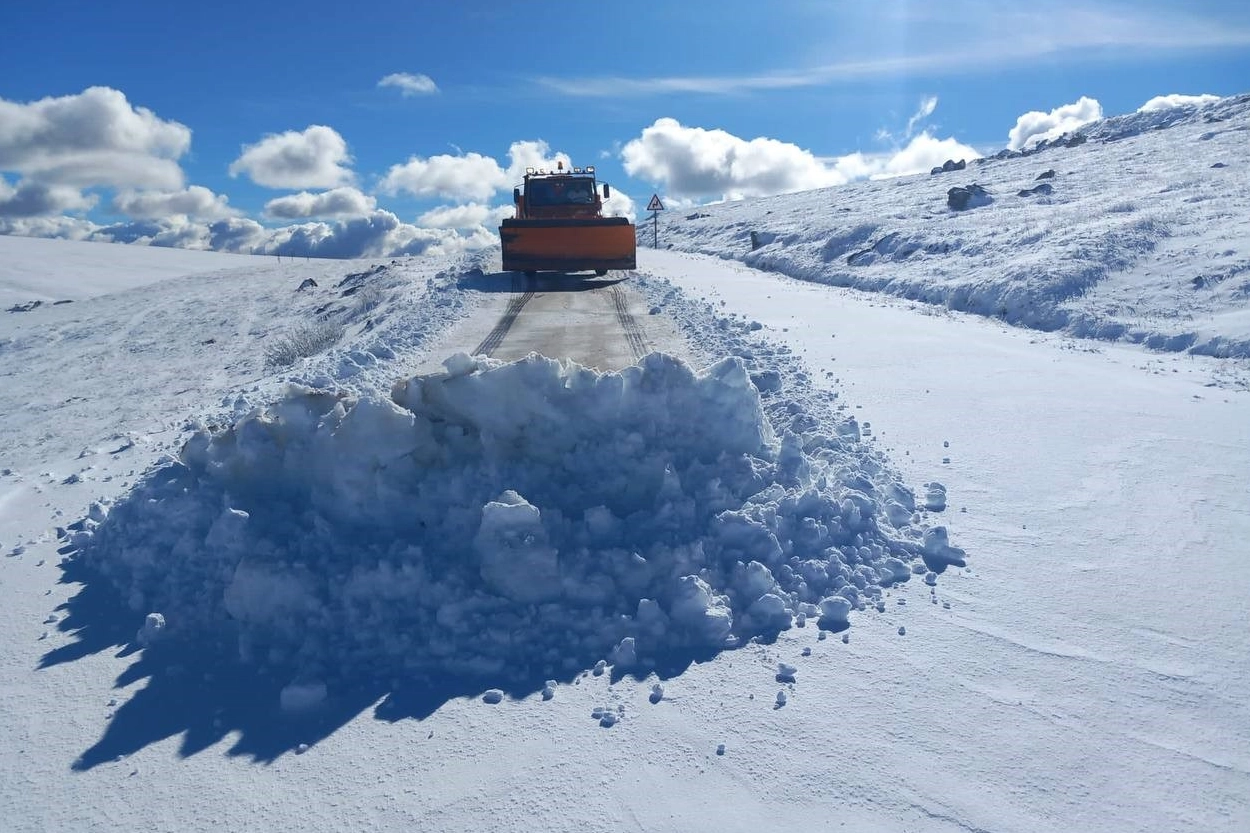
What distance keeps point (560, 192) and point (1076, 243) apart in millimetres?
11491

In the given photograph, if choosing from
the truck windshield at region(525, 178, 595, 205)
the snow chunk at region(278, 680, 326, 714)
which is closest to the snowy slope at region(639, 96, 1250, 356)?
the truck windshield at region(525, 178, 595, 205)

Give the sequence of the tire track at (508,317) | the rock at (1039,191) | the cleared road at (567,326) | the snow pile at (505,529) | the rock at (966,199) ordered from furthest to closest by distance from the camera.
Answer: the rock at (966,199) < the rock at (1039,191) < the tire track at (508,317) < the cleared road at (567,326) < the snow pile at (505,529)

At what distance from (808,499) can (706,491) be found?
59 centimetres

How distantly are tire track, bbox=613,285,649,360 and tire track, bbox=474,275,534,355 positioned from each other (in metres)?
1.60

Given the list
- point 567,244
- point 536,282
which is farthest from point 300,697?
point 567,244

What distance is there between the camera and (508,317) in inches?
491

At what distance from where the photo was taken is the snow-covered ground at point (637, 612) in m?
3.12

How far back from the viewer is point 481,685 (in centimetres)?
377

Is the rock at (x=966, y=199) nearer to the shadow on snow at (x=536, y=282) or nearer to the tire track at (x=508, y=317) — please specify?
the shadow on snow at (x=536, y=282)

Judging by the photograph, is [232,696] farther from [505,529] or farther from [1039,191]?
[1039,191]

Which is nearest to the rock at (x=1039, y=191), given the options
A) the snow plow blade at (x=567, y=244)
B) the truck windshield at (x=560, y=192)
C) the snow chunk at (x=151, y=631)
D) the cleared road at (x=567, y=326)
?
the truck windshield at (x=560, y=192)

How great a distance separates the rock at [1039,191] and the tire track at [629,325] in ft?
58.0

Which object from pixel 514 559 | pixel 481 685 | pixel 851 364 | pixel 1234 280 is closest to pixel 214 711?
pixel 481 685

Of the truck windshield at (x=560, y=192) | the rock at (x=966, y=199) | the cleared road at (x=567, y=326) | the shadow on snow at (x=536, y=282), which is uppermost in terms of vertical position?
the rock at (x=966, y=199)
